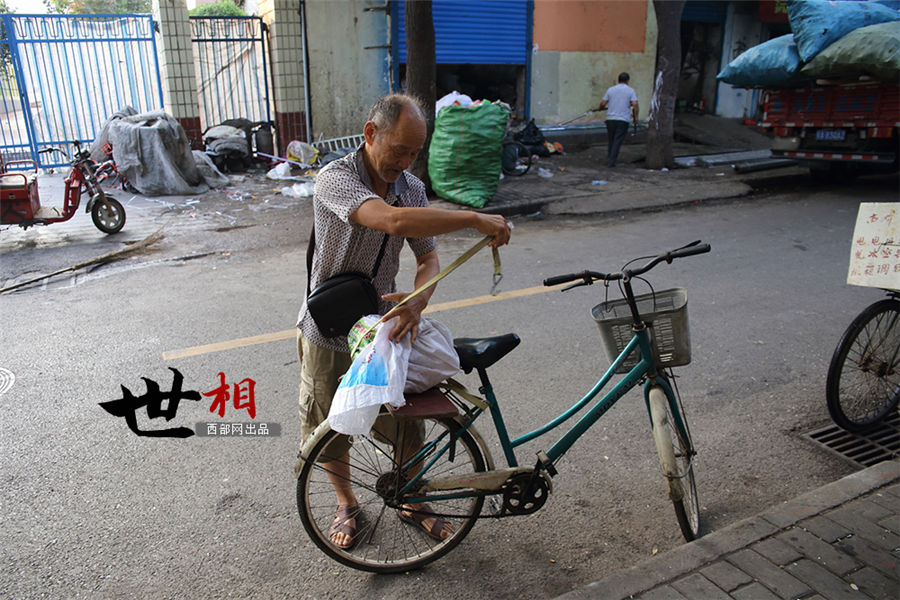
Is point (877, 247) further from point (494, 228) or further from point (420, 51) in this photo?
point (420, 51)

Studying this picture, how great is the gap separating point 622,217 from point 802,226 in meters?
2.15

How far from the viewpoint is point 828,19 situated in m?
8.56

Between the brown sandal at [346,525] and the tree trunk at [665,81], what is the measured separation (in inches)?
434

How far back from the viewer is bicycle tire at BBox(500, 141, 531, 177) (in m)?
11.3

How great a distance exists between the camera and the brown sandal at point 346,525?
258 centimetres

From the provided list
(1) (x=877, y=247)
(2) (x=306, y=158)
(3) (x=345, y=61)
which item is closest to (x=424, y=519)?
(1) (x=877, y=247)

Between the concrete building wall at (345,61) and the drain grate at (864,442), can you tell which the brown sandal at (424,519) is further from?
the concrete building wall at (345,61)

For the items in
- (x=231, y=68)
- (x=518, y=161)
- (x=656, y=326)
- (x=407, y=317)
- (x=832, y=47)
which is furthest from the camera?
(x=231, y=68)

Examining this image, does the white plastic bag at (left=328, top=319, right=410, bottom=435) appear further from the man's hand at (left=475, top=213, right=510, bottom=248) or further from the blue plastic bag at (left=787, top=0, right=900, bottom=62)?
the blue plastic bag at (left=787, top=0, right=900, bottom=62)

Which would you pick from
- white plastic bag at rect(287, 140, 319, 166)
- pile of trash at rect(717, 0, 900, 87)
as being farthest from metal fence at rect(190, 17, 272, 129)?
pile of trash at rect(717, 0, 900, 87)

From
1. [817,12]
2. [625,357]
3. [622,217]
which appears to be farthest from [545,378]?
[817,12]

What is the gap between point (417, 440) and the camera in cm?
242

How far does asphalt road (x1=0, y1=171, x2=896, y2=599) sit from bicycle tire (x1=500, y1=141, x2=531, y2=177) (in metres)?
4.95

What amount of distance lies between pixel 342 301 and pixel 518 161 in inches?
390
